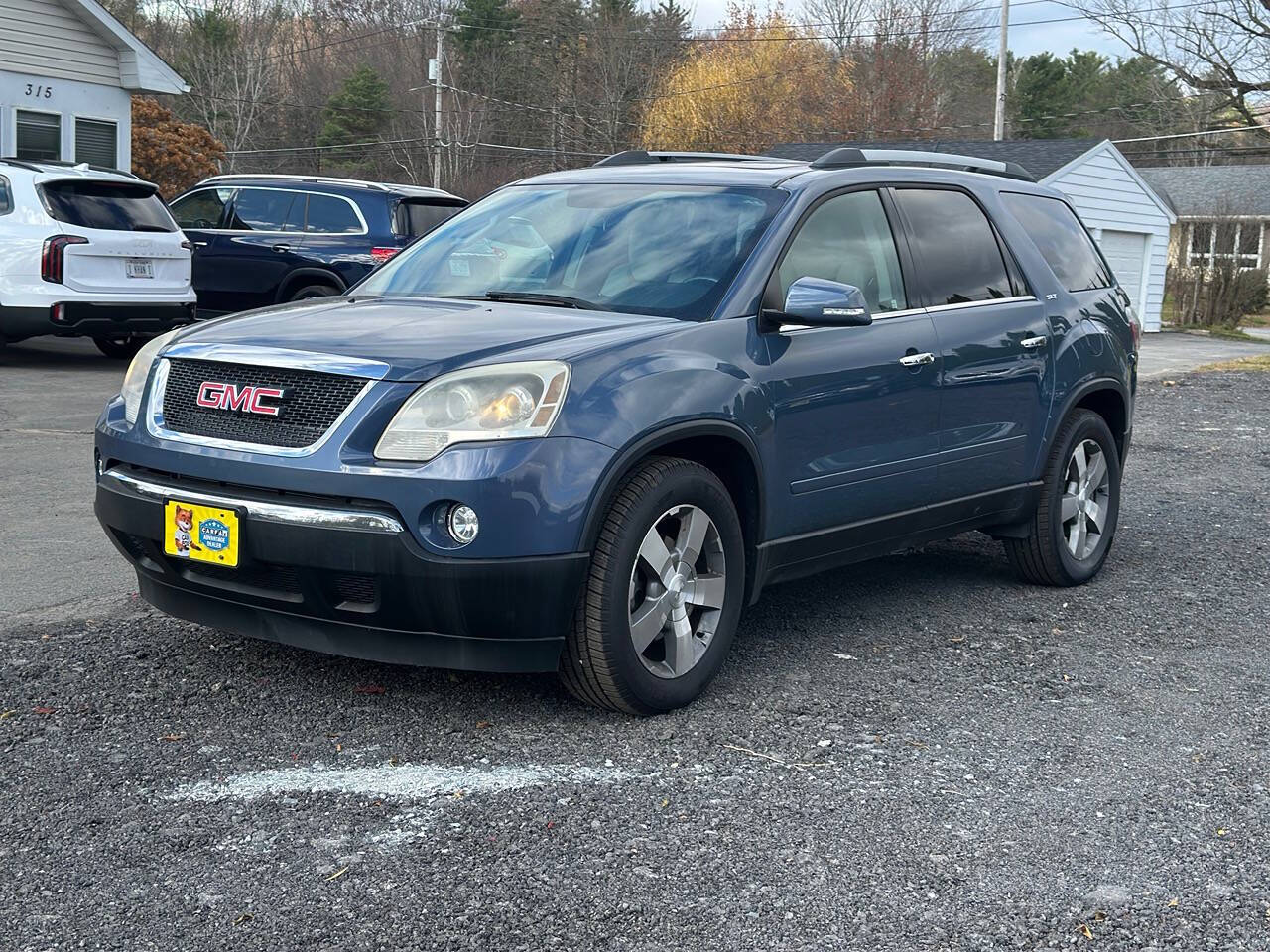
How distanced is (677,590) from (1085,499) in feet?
9.67

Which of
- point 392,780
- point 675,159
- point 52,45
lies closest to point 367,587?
point 392,780

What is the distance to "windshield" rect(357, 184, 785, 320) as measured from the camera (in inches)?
195

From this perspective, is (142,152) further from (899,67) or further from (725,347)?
(899,67)

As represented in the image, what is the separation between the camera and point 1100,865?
3.53 metres

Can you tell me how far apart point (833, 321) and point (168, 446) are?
84.5 inches

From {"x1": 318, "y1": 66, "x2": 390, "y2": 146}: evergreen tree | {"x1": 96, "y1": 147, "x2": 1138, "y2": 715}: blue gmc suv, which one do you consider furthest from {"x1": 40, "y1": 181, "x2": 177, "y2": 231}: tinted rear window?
{"x1": 318, "y1": 66, "x2": 390, "y2": 146}: evergreen tree

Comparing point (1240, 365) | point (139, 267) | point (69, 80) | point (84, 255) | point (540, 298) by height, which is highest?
point (69, 80)

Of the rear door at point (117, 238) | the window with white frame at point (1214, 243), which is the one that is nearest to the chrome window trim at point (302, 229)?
the rear door at point (117, 238)

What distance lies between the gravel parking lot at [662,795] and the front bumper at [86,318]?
843cm

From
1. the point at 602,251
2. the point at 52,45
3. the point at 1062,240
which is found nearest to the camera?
the point at 602,251

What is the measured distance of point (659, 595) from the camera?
175 inches

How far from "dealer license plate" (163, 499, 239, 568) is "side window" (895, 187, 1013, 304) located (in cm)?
287

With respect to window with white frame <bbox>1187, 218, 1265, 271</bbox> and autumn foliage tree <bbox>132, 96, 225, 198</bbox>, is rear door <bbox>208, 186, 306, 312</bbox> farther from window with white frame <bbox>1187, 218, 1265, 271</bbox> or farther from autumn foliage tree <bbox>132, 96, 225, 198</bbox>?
window with white frame <bbox>1187, 218, 1265, 271</bbox>

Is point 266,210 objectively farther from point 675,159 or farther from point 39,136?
point 675,159
